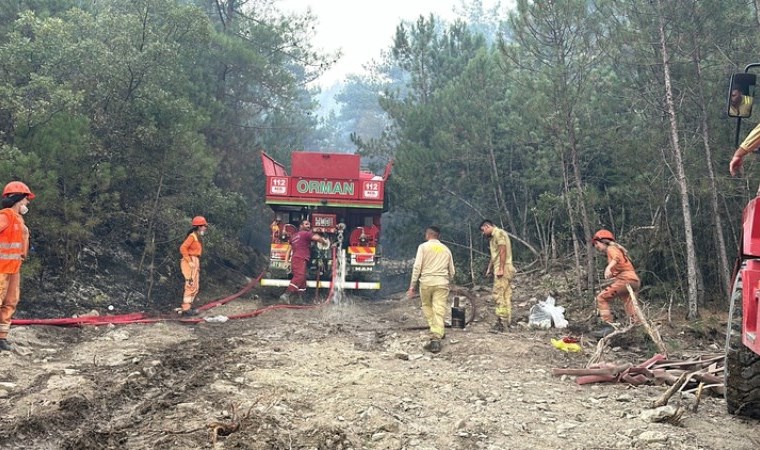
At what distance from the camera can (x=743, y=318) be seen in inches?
164

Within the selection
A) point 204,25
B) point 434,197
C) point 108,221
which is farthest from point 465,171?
point 108,221

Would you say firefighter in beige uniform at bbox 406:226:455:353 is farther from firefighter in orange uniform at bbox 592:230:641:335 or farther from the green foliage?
the green foliage

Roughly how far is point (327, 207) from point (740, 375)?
9.02 meters

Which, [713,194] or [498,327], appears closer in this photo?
[498,327]

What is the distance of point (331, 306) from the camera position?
37.1 ft

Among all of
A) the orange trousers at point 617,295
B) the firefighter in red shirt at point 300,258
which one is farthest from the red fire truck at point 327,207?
the orange trousers at point 617,295

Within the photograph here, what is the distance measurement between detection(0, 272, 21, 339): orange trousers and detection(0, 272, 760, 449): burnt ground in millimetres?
269

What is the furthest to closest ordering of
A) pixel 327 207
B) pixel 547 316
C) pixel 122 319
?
1. pixel 327 207
2. pixel 547 316
3. pixel 122 319

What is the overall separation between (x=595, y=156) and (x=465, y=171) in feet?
11.4

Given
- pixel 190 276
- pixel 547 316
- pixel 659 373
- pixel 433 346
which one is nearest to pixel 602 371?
pixel 659 373

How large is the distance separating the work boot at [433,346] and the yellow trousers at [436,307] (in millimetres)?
182

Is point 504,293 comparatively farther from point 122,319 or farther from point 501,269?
point 122,319

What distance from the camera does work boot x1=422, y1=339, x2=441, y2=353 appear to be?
23.2 ft

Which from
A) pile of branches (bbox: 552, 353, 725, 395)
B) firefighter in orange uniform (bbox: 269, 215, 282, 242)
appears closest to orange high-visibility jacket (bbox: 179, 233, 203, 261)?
firefighter in orange uniform (bbox: 269, 215, 282, 242)
